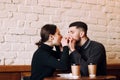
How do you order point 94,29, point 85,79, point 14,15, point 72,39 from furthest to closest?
1. point 94,29
2. point 14,15
3. point 72,39
4. point 85,79

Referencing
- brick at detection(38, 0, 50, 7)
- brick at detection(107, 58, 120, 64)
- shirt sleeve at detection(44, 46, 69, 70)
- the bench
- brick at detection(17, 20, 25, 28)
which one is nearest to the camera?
shirt sleeve at detection(44, 46, 69, 70)

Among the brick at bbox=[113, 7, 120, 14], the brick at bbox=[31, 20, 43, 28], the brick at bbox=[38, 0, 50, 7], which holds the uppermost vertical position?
the brick at bbox=[38, 0, 50, 7]

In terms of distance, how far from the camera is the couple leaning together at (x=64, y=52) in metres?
2.10

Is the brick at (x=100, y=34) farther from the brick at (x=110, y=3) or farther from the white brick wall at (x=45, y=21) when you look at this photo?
the brick at (x=110, y=3)

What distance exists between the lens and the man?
224 cm

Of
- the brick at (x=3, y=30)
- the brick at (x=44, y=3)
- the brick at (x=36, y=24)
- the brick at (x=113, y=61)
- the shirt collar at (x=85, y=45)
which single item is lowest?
the brick at (x=113, y=61)

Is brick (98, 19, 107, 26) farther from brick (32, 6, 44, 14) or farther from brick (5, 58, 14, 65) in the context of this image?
brick (5, 58, 14, 65)

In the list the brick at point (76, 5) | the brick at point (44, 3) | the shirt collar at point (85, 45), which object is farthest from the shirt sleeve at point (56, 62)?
the brick at point (76, 5)

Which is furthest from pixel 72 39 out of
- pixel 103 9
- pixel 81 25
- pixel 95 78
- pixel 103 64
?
pixel 103 9

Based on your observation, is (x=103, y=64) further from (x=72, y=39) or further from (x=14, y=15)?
(x=14, y=15)

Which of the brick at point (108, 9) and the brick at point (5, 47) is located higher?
the brick at point (108, 9)

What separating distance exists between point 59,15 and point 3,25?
24.1 inches

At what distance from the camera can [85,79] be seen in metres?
1.83

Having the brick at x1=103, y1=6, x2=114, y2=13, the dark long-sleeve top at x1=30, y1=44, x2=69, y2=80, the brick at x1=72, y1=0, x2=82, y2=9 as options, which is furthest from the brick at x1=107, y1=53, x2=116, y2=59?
the dark long-sleeve top at x1=30, y1=44, x2=69, y2=80
